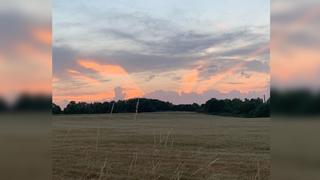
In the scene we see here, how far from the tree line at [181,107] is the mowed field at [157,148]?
94 millimetres

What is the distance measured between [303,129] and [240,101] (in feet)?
13.5

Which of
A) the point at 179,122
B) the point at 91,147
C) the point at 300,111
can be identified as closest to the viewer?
the point at 300,111

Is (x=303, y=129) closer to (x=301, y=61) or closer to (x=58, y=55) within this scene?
(x=301, y=61)

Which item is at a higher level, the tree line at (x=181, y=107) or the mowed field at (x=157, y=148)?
the tree line at (x=181, y=107)

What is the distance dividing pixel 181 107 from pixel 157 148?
0.59 metres

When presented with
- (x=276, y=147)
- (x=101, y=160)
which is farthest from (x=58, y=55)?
(x=276, y=147)

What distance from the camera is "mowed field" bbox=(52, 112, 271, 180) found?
4.15 m

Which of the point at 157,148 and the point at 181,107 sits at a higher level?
the point at 181,107

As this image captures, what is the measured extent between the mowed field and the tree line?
0.09 metres

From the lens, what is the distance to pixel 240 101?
5.55m

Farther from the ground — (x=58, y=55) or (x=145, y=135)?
(x=58, y=55)

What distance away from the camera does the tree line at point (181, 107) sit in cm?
434

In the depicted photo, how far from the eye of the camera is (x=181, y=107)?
16.5 ft

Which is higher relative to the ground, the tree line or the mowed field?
the tree line
